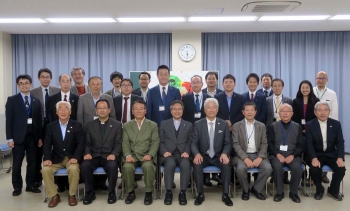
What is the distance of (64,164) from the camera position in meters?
4.00

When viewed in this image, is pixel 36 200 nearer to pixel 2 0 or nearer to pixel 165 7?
pixel 2 0

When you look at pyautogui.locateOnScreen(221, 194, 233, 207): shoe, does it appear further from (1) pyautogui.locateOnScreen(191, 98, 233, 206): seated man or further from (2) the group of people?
(1) pyautogui.locateOnScreen(191, 98, 233, 206): seated man

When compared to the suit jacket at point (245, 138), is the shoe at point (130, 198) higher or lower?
lower

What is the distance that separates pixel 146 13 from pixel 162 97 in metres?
1.82

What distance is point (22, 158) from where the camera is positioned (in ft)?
13.9

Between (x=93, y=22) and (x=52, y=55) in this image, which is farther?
(x=52, y=55)

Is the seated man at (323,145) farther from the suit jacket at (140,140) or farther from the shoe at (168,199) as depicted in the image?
the suit jacket at (140,140)

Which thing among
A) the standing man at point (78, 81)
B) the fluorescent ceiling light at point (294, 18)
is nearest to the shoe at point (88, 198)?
the standing man at point (78, 81)

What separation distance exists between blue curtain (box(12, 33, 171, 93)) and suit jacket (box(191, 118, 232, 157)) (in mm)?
3659

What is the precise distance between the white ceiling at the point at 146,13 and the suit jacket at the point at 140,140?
6.38 feet

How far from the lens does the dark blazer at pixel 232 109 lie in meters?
4.48

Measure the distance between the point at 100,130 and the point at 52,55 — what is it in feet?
13.9

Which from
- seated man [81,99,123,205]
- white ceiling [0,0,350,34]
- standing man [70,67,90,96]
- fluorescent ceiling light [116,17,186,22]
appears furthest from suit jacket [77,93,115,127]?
fluorescent ceiling light [116,17,186,22]

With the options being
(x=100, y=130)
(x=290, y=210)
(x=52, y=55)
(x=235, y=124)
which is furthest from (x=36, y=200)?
(x=52, y=55)
